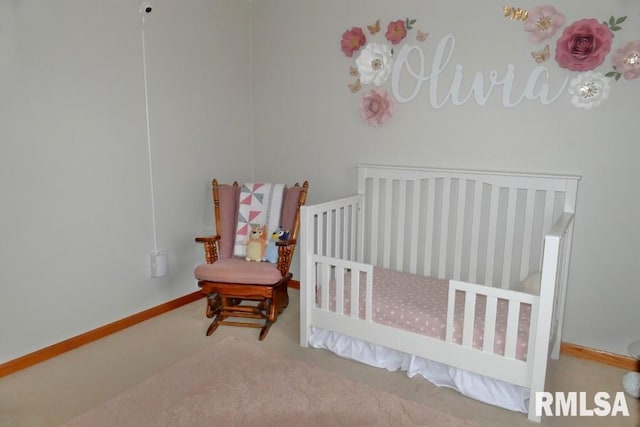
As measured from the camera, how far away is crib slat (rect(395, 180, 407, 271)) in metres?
2.97

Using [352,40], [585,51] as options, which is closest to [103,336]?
[352,40]

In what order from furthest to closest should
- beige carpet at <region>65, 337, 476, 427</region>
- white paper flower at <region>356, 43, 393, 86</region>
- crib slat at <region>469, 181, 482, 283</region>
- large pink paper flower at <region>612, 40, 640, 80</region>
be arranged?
white paper flower at <region>356, 43, 393, 86</region> < crib slat at <region>469, 181, 482, 283</region> < large pink paper flower at <region>612, 40, 640, 80</region> < beige carpet at <region>65, 337, 476, 427</region>

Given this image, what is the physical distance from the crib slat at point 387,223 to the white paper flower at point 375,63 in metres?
0.71

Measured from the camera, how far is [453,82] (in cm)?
275

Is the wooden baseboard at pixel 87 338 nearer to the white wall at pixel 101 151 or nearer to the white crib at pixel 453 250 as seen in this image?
the white wall at pixel 101 151

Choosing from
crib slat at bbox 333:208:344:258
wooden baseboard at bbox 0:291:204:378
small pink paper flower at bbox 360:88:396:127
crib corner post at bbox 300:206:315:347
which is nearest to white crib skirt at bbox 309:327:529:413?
crib corner post at bbox 300:206:315:347

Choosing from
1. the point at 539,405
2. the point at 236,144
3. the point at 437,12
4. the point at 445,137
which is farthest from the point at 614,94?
the point at 236,144

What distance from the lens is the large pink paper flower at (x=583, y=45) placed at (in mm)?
2295

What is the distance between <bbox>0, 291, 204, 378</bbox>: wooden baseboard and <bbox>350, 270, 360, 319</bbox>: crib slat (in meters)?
1.48

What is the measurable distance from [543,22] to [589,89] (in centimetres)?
45

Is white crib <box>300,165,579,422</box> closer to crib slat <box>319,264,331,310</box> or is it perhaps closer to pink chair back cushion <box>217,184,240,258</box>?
crib slat <box>319,264,331,310</box>

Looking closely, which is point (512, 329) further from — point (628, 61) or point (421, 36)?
point (421, 36)

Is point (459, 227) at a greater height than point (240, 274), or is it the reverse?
point (459, 227)

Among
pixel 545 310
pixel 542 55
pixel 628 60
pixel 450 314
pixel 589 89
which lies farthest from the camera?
pixel 542 55
